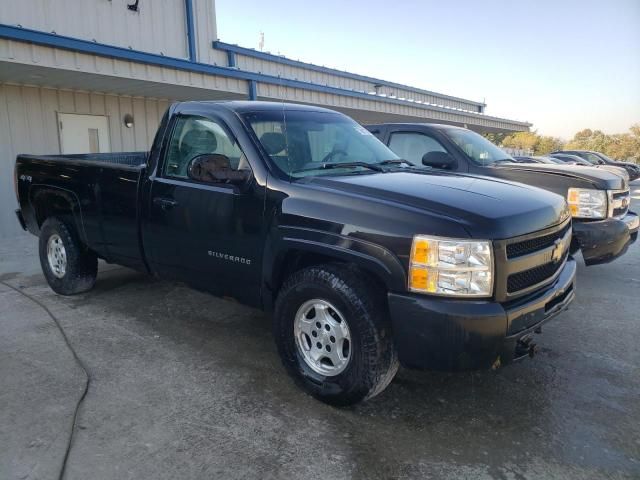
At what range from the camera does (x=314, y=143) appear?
393 centimetres

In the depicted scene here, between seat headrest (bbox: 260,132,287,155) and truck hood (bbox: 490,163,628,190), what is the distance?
3258mm

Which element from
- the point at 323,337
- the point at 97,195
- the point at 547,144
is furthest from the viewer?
the point at 547,144

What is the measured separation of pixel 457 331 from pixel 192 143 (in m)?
2.62

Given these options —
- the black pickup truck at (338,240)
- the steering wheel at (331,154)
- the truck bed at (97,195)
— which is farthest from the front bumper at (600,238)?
the truck bed at (97,195)

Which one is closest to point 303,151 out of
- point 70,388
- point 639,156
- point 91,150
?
point 70,388

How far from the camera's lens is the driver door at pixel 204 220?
138 inches

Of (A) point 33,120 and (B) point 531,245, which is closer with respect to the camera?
(B) point 531,245

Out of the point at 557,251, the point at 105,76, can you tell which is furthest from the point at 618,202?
the point at 105,76

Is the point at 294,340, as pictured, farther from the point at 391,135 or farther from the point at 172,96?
the point at 172,96

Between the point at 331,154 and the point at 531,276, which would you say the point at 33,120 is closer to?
the point at 331,154

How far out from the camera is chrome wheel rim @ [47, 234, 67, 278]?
208 inches

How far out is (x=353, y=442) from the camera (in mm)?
2783

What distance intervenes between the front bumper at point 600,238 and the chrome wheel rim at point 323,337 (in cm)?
334

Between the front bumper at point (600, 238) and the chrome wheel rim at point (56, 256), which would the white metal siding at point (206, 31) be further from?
the front bumper at point (600, 238)
